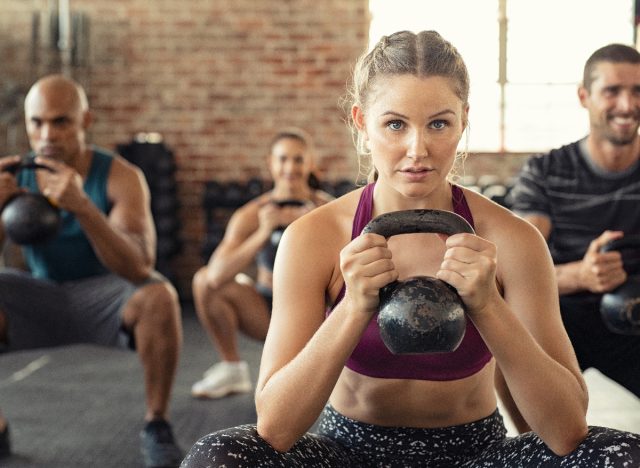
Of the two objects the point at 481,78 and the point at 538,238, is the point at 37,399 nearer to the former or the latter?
the point at 538,238

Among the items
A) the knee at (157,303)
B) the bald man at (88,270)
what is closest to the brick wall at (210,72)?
the bald man at (88,270)

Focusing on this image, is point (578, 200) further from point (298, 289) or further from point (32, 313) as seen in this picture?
point (32, 313)

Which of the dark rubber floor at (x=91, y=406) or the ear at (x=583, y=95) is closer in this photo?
the ear at (x=583, y=95)

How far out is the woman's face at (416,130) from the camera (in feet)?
4.56

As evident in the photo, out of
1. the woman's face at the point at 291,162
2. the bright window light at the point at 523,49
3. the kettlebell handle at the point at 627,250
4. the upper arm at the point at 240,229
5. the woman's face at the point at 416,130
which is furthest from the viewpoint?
the bright window light at the point at 523,49

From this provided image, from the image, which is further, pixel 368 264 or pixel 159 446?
pixel 159 446

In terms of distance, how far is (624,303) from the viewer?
7.18 ft

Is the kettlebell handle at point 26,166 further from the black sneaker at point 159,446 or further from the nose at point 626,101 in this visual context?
the nose at point 626,101

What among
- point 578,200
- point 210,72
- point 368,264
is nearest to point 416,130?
point 368,264

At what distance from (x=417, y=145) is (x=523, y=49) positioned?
16.9 ft

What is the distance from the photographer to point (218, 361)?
Result: 4.26 metres

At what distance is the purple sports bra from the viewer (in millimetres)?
1514

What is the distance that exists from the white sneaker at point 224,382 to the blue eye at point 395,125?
228cm

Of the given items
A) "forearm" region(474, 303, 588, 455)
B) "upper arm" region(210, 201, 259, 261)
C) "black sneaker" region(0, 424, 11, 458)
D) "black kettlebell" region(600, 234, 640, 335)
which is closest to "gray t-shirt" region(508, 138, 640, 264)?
"black kettlebell" region(600, 234, 640, 335)
